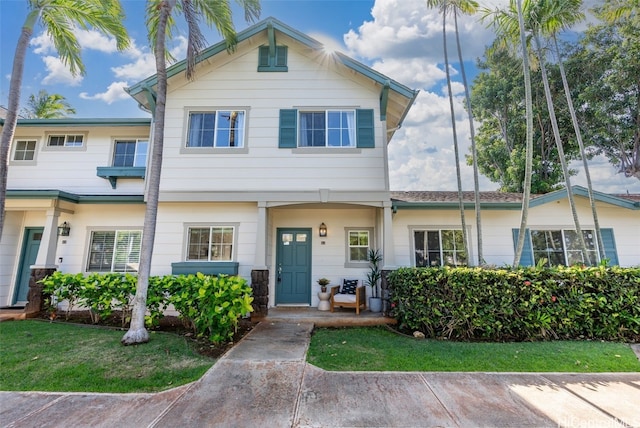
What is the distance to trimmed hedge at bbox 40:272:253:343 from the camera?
5055mm

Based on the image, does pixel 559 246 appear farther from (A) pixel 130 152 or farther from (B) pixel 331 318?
(A) pixel 130 152

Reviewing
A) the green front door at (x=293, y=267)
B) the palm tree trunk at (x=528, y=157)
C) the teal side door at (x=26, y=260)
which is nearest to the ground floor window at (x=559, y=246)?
the palm tree trunk at (x=528, y=157)

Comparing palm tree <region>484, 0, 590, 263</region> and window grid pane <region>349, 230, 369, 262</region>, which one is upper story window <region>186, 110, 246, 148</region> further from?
palm tree <region>484, 0, 590, 263</region>

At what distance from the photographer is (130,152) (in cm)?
872

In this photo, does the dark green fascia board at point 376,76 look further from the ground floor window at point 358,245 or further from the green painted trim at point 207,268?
the green painted trim at point 207,268

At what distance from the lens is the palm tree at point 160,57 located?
5145 millimetres

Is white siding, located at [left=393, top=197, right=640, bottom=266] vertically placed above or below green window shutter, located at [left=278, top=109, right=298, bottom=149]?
below

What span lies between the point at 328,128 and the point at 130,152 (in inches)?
240

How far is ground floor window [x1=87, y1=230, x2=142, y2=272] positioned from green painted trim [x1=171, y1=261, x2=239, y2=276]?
159cm

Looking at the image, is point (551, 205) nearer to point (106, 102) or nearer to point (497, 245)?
point (497, 245)

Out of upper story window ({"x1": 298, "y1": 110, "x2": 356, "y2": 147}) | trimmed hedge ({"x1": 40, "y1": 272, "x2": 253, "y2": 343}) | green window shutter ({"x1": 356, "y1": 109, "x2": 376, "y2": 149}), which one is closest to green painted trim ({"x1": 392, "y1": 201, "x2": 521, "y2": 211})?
green window shutter ({"x1": 356, "y1": 109, "x2": 376, "y2": 149})

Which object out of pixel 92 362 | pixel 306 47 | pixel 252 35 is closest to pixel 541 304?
pixel 92 362

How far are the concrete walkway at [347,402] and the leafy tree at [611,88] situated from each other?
41.8ft

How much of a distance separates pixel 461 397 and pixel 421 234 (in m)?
5.51
